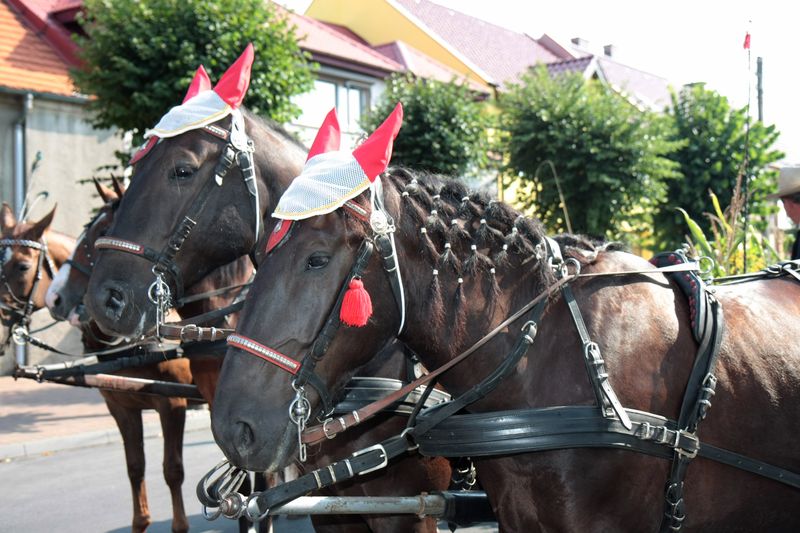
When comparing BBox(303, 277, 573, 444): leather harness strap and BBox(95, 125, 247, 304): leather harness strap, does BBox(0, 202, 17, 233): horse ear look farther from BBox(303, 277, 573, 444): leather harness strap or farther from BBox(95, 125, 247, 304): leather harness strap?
BBox(303, 277, 573, 444): leather harness strap

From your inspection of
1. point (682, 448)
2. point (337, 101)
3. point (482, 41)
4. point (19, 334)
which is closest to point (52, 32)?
point (337, 101)

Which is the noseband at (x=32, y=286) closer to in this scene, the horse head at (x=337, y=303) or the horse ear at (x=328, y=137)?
the horse ear at (x=328, y=137)

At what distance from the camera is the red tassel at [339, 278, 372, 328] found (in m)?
2.01

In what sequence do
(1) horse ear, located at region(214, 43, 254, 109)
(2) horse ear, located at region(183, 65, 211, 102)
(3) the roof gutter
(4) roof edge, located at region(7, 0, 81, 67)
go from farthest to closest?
(4) roof edge, located at region(7, 0, 81, 67)
(3) the roof gutter
(2) horse ear, located at region(183, 65, 211, 102)
(1) horse ear, located at region(214, 43, 254, 109)

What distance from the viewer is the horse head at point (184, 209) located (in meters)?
3.10

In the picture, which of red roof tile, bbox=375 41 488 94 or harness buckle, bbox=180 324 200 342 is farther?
red roof tile, bbox=375 41 488 94

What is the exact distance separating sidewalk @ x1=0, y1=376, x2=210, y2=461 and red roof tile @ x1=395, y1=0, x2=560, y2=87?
19.1 meters

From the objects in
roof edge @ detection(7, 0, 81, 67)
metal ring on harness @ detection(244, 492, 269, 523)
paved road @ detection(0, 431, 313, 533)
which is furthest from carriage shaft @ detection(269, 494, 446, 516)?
roof edge @ detection(7, 0, 81, 67)

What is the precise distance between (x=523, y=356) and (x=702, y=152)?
13786 mm

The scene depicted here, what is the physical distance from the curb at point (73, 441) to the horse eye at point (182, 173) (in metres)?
5.86

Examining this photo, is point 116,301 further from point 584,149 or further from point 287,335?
point 584,149

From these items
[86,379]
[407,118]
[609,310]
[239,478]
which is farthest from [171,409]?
[407,118]

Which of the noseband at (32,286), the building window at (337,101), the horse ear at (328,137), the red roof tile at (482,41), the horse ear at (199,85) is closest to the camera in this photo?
the horse ear at (328,137)

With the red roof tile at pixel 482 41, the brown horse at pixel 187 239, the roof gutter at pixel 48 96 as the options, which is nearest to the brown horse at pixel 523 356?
the brown horse at pixel 187 239
